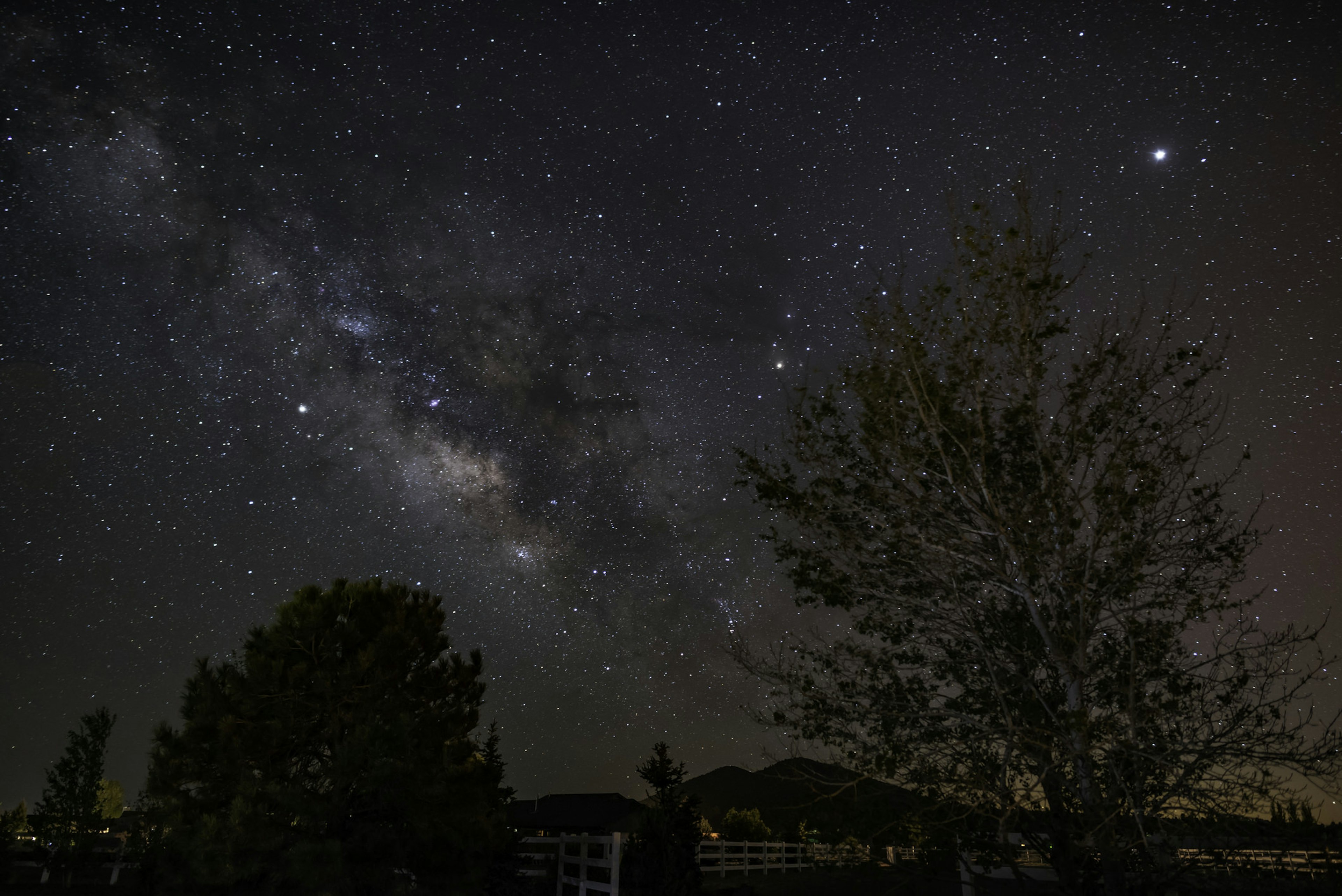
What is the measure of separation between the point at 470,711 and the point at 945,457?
38.8 ft

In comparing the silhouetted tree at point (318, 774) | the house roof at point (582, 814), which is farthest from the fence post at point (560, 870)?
the house roof at point (582, 814)

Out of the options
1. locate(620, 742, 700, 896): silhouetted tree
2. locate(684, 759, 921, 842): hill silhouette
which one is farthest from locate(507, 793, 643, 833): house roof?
locate(684, 759, 921, 842): hill silhouette

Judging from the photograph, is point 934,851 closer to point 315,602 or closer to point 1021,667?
point 1021,667

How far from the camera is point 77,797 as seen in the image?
2353 cm

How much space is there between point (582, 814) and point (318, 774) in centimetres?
3470

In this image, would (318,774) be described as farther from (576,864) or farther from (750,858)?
(750,858)

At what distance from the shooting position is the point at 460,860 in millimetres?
12430

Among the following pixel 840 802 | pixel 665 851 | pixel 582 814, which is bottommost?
pixel 582 814

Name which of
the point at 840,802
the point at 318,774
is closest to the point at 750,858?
the point at 318,774

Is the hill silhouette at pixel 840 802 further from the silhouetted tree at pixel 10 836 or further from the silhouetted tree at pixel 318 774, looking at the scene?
the silhouetted tree at pixel 10 836

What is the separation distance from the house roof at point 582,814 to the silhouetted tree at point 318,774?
2614 centimetres

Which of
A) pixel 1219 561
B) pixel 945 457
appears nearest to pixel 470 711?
pixel 945 457

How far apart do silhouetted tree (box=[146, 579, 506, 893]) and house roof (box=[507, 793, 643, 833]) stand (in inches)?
1029

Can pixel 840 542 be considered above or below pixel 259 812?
above
